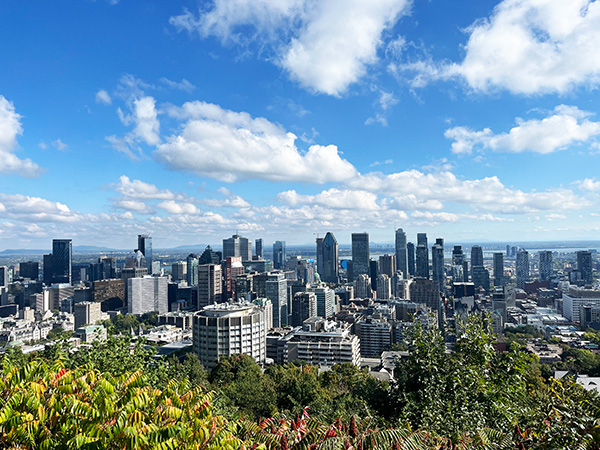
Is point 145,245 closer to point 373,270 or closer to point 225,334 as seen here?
point 373,270

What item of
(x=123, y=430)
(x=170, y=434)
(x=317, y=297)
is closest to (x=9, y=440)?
(x=123, y=430)

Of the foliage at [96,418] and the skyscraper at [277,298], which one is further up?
the foliage at [96,418]

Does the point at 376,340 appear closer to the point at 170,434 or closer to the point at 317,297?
the point at 317,297

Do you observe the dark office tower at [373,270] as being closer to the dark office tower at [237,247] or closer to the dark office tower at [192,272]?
the dark office tower at [237,247]

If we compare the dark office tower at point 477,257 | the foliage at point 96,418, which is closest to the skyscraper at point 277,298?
the foliage at point 96,418

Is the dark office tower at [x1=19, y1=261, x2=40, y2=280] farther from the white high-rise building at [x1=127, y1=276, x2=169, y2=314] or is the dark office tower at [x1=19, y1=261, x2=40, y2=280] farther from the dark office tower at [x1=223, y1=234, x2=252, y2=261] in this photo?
the dark office tower at [x1=223, y1=234, x2=252, y2=261]
